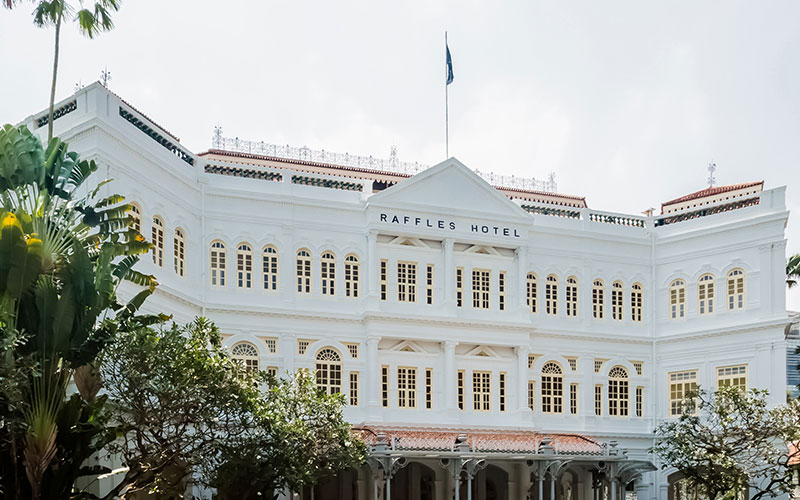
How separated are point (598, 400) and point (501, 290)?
5174mm

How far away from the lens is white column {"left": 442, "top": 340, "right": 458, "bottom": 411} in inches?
1196

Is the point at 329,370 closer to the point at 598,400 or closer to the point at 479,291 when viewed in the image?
the point at 479,291

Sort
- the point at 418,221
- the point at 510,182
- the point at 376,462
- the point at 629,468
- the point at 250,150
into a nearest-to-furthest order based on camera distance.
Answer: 1. the point at 376,462
2. the point at 629,468
3. the point at 418,221
4. the point at 250,150
5. the point at 510,182

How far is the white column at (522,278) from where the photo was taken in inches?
1249

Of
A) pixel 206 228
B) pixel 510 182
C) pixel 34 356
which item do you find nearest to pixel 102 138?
pixel 206 228

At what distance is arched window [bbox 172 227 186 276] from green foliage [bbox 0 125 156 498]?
9201 mm

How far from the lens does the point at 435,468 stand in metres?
30.2

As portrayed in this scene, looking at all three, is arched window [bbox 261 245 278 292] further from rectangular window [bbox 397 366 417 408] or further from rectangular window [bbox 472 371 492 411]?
rectangular window [bbox 472 371 492 411]

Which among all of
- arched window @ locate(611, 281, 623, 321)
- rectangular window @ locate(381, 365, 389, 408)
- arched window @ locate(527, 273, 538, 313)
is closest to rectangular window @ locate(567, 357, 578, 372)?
arched window @ locate(527, 273, 538, 313)

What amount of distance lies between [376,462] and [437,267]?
23.2 feet

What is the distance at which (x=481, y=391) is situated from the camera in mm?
31250

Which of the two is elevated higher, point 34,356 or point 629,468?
point 34,356

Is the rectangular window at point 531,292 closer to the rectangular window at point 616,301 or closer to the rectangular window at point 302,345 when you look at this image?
the rectangular window at point 616,301

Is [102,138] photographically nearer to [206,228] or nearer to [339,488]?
[206,228]
